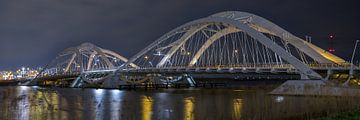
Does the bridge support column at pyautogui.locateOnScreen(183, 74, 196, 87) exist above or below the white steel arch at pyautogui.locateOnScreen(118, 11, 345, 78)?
below

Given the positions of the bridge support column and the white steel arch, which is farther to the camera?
the bridge support column

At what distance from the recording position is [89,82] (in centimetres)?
8956

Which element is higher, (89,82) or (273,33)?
(273,33)

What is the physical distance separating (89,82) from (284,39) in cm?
5127

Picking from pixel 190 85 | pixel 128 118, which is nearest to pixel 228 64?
pixel 190 85

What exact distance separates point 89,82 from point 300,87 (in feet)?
193

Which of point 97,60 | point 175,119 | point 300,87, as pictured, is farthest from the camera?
point 97,60

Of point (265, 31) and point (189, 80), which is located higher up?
point (265, 31)

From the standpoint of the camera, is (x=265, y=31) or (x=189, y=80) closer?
(x=265, y=31)

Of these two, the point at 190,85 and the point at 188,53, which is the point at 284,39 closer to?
the point at 188,53

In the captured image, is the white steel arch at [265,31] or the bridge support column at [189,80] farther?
the bridge support column at [189,80]

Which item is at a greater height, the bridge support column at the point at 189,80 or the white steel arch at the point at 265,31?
the white steel arch at the point at 265,31

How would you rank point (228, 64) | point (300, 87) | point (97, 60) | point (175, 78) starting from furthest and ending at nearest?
point (97, 60), point (175, 78), point (228, 64), point (300, 87)

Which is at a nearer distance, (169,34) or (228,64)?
(228,64)
